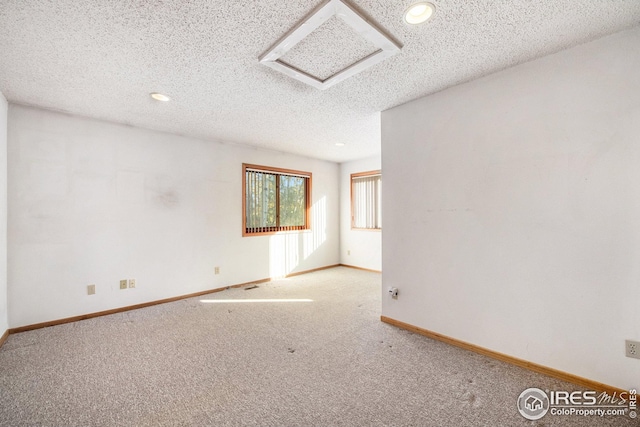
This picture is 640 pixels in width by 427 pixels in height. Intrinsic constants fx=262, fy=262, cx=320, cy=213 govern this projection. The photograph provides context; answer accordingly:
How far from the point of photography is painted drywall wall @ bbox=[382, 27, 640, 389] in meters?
1.69

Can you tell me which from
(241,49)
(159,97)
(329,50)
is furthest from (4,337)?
(329,50)

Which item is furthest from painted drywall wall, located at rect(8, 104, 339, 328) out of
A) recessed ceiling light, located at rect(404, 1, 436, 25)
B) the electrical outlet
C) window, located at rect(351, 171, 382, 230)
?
the electrical outlet

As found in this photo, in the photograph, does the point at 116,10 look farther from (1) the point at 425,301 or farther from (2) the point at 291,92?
(1) the point at 425,301

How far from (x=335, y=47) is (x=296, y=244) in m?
3.94

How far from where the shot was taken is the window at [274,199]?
4.64m

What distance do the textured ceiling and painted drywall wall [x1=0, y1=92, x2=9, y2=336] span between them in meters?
0.23

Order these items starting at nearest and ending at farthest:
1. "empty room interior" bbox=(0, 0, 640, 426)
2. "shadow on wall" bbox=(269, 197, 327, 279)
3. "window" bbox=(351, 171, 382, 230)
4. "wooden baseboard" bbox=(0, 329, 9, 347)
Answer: "empty room interior" bbox=(0, 0, 640, 426) → "wooden baseboard" bbox=(0, 329, 9, 347) → "shadow on wall" bbox=(269, 197, 327, 279) → "window" bbox=(351, 171, 382, 230)

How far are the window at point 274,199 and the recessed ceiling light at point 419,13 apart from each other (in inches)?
137

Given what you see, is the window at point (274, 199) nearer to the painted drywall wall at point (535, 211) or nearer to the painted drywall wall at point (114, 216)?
the painted drywall wall at point (114, 216)

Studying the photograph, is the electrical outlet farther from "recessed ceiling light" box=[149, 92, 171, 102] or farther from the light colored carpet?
"recessed ceiling light" box=[149, 92, 171, 102]

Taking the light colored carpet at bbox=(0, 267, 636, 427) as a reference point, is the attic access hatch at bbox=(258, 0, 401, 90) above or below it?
above

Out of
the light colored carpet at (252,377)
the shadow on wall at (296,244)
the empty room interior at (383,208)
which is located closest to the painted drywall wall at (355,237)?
the shadow on wall at (296,244)

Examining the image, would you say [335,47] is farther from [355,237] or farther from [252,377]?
[355,237]

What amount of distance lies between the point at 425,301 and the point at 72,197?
4080mm
